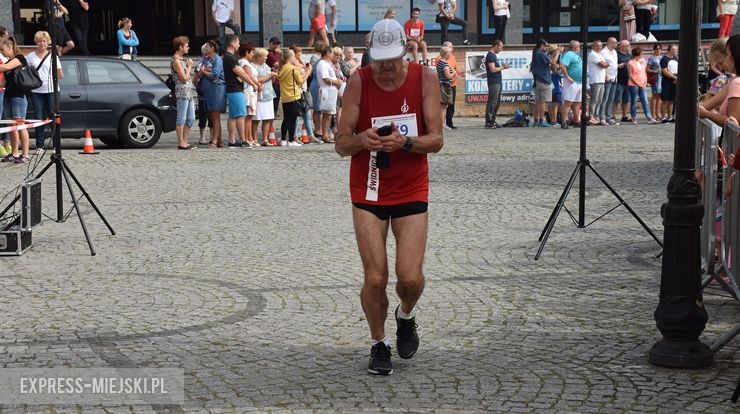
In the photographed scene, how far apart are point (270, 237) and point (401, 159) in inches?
185

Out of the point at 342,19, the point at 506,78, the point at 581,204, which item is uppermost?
the point at 342,19

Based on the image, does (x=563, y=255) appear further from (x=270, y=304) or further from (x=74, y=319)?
(x=74, y=319)

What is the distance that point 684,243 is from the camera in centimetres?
633

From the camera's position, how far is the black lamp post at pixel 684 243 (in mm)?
6195

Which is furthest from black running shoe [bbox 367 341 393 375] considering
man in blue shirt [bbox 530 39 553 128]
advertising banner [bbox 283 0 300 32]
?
advertising banner [bbox 283 0 300 32]

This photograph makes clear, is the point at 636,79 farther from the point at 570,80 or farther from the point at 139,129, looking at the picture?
the point at 139,129

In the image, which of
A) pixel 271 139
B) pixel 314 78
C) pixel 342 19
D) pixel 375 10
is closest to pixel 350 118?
pixel 271 139

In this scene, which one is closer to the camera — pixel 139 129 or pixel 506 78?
pixel 139 129

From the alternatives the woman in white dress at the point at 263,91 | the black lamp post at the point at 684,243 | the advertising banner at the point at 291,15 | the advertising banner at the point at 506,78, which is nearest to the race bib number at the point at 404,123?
the black lamp post at the point at 684,243

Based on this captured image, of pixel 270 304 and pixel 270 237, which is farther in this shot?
pixel 270 237

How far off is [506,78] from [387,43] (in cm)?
2184

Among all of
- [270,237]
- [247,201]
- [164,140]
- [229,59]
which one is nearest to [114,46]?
[164,140]

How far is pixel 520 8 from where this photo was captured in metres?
33.6

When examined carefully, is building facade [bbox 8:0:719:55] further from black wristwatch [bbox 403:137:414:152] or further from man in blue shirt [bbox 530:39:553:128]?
black wristwatch [bbox 403:137:414:152]
